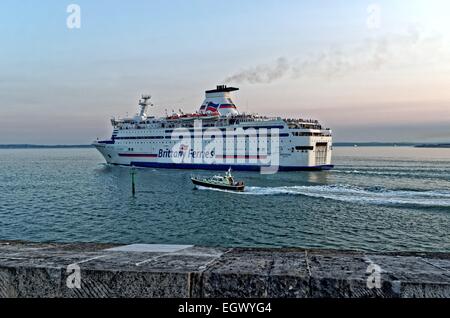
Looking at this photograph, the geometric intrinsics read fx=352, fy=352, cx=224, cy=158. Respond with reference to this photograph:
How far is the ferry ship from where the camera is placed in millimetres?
54594

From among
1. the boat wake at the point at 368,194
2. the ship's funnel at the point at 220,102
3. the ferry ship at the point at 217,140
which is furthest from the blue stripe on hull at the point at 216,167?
the boat wake at the point at 368,194

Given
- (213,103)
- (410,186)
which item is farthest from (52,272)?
(213,103)

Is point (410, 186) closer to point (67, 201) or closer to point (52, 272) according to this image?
point (67, 201)

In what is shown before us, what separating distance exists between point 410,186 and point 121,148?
50239 millimetres

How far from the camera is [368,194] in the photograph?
104 feet

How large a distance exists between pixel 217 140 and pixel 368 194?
32.8 metres

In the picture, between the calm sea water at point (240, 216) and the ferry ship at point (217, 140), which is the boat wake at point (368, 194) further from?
the ferry ship at point (217, 140)

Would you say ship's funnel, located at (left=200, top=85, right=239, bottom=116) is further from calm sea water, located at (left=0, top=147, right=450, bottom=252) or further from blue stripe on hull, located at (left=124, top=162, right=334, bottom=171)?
calm sea water, located at (left=0, top=147, right=450, bottom=252)

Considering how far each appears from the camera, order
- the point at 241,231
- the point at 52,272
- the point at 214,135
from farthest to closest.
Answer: the point at 214,135 < the point at 241,231 < the point at 52,272

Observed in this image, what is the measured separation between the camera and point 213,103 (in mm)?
69375

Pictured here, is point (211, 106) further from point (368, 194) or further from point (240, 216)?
point (240, 216)

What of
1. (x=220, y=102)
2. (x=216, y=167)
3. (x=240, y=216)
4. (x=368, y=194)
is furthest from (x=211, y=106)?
(x=240, y=216)
